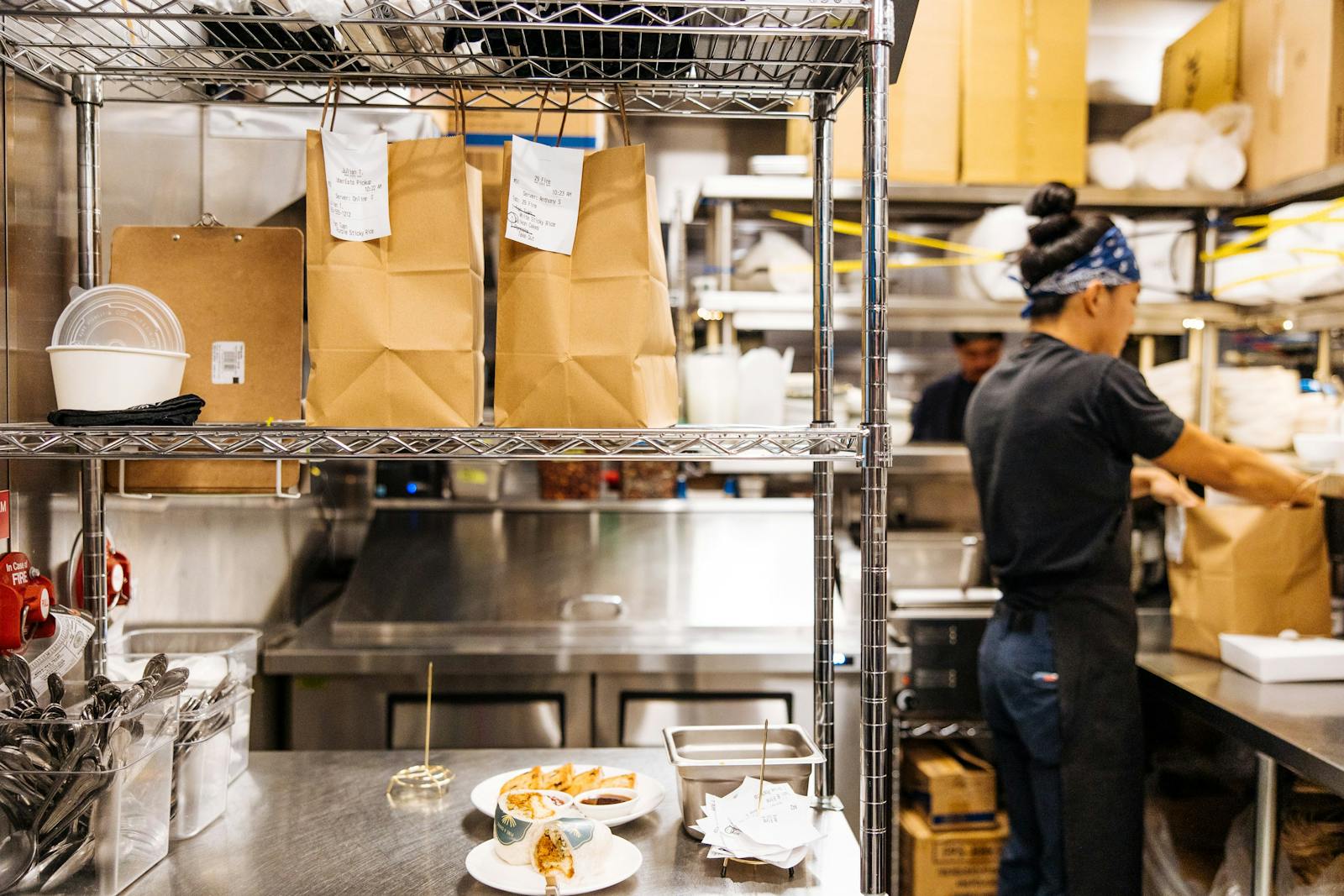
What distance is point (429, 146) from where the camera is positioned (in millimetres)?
1239

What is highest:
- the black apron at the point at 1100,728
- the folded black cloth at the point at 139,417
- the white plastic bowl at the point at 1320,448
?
the folded black cloth at the point at 139,417

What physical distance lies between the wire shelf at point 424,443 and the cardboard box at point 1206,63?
261 cm

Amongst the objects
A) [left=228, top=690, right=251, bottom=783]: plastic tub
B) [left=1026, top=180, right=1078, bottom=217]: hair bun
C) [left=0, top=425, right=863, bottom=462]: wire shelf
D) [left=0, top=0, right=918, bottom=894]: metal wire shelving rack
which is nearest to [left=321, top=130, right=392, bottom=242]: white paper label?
[left=0, top=0, right=918, bottom=894]: metal wire shelving rack

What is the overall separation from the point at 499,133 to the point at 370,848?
2.00 meters

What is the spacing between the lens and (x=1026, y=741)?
2.19 metres

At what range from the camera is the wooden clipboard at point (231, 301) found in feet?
4.89

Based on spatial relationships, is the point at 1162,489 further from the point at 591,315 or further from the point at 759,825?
the point at 591,315

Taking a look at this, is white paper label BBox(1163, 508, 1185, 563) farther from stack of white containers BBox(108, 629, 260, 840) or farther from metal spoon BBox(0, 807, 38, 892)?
metal spoon BBox(0, 807, 38, 892)

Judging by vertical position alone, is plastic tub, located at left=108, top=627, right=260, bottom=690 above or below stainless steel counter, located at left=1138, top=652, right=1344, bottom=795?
above

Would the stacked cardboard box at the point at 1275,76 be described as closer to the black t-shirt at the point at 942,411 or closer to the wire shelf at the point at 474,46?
the black t-shirt at the point at 942,411

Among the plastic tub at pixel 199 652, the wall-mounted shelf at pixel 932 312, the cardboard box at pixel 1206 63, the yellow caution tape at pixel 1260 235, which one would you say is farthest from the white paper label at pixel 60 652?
the cardboard box at pixel 1206 63

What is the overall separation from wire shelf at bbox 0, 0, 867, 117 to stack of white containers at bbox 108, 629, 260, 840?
2.85 feet

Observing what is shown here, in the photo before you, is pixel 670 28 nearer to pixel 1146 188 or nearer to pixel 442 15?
pixel 442 15

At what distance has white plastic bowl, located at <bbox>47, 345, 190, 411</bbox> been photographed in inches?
48.3
